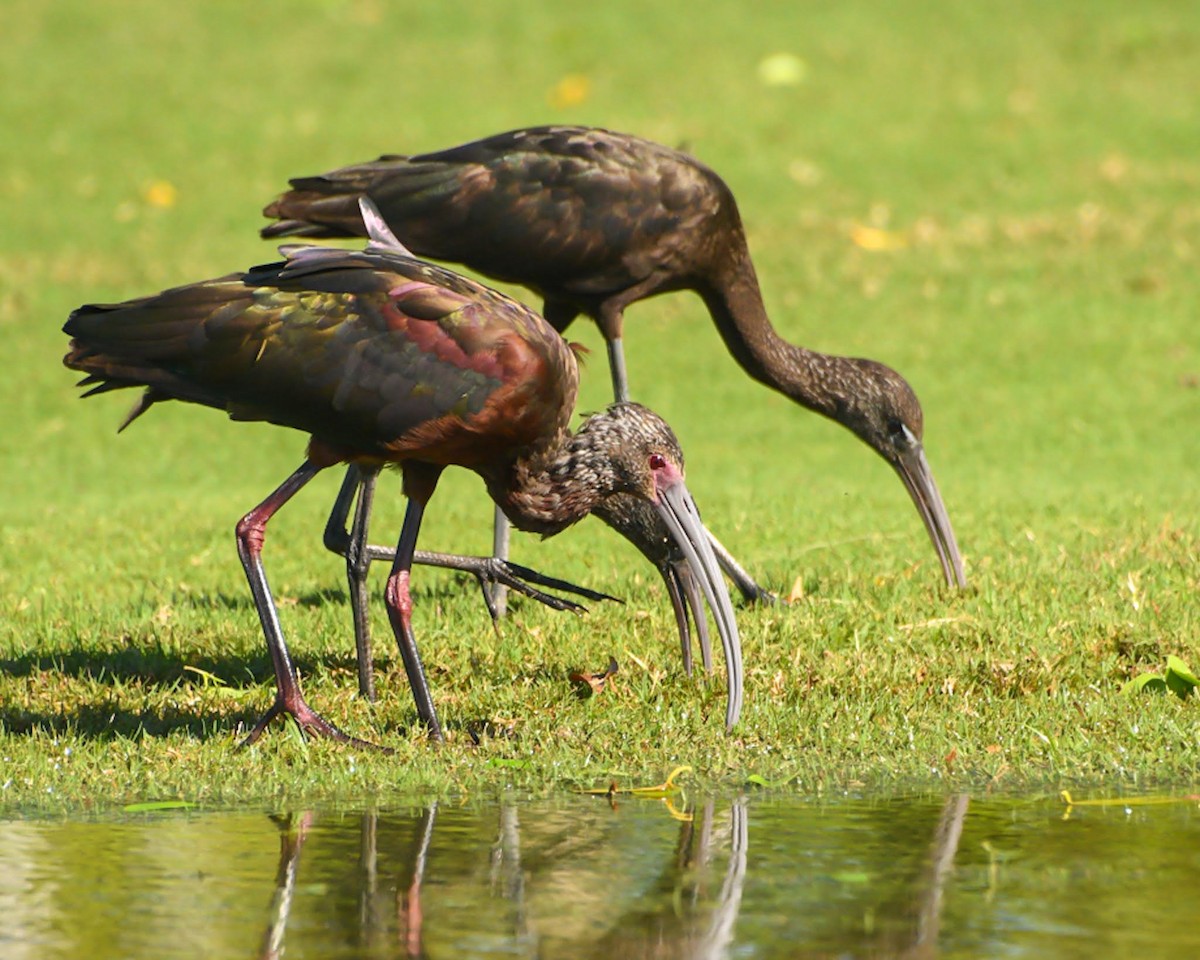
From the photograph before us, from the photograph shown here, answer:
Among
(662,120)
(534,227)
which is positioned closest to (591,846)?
(534,227)

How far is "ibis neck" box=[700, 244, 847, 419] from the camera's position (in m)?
8.97

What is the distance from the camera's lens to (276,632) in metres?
6.28

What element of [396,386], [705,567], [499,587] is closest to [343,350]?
[396,386]

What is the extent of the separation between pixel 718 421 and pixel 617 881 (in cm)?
827

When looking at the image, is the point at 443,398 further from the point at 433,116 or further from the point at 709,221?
the point at 433,116

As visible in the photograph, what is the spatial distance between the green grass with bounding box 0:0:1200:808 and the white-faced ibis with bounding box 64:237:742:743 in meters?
0.52

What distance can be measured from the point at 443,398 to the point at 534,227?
2.60 metres

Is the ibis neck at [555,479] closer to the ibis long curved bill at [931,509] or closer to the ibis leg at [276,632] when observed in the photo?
the ibis leg at [276,632]

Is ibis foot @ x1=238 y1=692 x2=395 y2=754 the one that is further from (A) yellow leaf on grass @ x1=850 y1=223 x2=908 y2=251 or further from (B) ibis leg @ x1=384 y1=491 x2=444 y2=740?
(A) yellow leaf on grass @ x1=850 y1=223 x2=908 y2=251

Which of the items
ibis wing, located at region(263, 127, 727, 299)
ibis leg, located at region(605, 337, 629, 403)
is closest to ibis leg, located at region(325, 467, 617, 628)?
ibis leg, located at region(605, 337, 629, 403)

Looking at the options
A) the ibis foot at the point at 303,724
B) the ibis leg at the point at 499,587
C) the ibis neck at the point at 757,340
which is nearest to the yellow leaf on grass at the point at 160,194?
the ibis neck at the point at 757,340

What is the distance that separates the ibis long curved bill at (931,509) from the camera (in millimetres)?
8148

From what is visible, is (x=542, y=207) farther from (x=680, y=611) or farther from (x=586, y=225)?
(x=680, y=611)

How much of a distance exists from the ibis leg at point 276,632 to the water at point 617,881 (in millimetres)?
815
